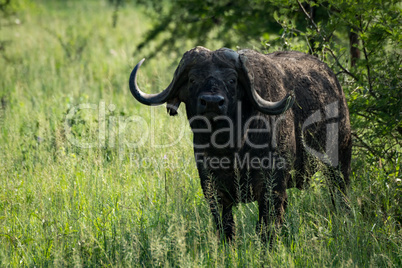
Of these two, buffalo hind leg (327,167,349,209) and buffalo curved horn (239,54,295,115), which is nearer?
buffalo curved horn (239,54,295,115)

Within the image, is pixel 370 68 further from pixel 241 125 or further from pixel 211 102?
pixel 211 102

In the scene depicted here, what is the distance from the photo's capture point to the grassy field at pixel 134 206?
413cm

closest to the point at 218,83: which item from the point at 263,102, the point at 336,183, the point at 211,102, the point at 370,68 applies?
the point at 211,102

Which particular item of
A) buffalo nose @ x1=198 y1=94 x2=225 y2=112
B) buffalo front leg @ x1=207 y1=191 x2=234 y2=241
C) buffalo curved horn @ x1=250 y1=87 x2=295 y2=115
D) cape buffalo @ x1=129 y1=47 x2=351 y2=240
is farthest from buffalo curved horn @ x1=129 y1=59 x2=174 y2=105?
buffalo front leg @ x1=207 y1=191 x2=234 y2=241

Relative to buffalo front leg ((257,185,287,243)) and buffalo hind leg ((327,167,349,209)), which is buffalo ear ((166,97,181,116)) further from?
buffalo hind leg ((327,167,349,209))

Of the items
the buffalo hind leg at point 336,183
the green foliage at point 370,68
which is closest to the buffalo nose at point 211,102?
the buffalo hind leg at point 336,183

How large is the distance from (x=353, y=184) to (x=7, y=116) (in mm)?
4855

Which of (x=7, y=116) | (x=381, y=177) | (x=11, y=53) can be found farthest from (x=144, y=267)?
(x=11, y=53)

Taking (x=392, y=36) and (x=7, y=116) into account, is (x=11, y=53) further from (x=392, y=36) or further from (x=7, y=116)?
(x=392, y=36)

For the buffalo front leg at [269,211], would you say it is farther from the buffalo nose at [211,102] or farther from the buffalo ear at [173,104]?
the buffalo ear at [173,104]

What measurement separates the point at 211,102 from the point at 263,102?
0.57 m

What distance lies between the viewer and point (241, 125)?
447cm

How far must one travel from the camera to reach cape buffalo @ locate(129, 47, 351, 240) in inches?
168

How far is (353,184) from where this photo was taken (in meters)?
5.47
